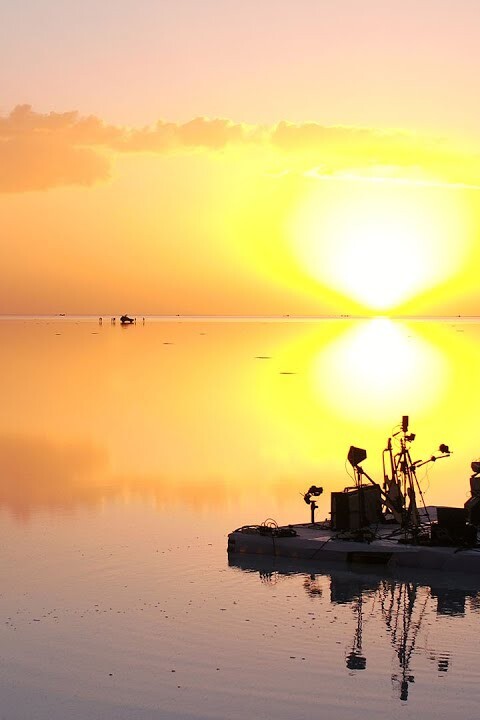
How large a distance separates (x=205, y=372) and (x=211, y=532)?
85.8m

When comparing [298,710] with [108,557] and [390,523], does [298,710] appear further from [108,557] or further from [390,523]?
[390,523]

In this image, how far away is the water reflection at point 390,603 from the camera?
22109 mm

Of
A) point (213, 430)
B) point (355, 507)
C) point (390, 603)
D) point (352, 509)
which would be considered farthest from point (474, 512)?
point (213, 430)

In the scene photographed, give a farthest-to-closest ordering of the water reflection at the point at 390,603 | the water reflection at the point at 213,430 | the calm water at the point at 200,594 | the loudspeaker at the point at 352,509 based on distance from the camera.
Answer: the water reflection at the point at 213,430 → the loudspeaker at the point at 352,509 → the water reflection at the point at 390,603 → the calm water at the point at 200,594

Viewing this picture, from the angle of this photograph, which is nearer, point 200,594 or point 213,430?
point 200,594

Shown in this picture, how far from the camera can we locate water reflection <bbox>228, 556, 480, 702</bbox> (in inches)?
870

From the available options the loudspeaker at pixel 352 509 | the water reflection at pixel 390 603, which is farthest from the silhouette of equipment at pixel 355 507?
the water reflection at pixel 390 603

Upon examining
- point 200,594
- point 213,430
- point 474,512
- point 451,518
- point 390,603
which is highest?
point 213,430

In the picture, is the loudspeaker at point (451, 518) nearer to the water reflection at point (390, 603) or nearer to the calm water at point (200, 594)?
the water reflection at point (390, 603)

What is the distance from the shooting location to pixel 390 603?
Result: 1054 inches

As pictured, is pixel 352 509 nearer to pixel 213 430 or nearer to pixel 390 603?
pixel 390 603

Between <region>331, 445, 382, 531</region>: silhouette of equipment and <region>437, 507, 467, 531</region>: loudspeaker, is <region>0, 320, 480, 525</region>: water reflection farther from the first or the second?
<region>437, 507, 467, 531</region>: loudspeaker

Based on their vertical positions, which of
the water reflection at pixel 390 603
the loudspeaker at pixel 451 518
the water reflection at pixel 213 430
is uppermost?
the water reflection at pixel 213 430

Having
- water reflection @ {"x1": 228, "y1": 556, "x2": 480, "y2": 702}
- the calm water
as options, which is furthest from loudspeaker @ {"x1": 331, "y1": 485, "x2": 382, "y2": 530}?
the calm water
